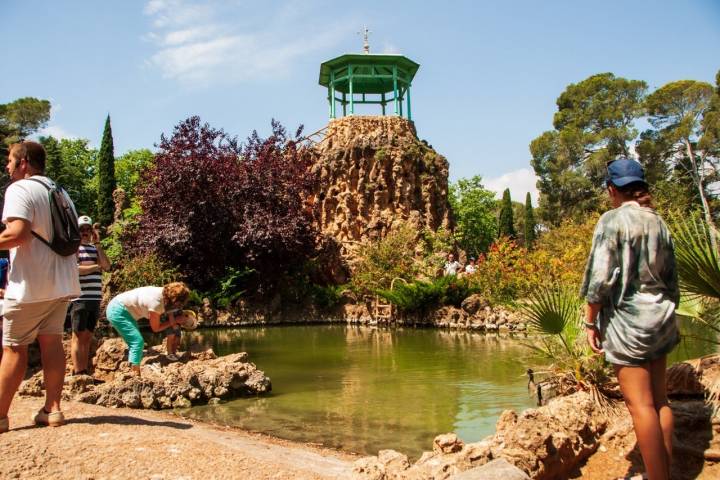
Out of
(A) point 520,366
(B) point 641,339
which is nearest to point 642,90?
(A) point 520,366

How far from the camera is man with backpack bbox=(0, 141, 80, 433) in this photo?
12.9 ft

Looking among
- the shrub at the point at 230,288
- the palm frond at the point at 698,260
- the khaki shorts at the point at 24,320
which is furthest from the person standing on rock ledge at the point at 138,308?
the shrub at the point at 230,288

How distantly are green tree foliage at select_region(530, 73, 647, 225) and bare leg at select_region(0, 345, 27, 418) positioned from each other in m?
37.3

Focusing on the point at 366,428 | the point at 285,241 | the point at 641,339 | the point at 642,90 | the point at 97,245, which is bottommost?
the point at 366,428

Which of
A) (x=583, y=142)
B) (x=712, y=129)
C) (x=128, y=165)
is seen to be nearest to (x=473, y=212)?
(x=583, y=142)

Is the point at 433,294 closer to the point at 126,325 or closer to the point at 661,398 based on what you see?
the point at 126,325

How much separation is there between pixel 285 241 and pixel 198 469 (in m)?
18.1

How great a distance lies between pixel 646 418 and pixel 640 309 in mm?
579

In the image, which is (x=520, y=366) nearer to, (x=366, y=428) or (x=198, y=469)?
(x=366, y=428)

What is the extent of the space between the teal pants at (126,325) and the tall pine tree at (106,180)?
25.7 meters

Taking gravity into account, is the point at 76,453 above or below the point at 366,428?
above

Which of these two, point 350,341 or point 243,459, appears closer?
point 243,459

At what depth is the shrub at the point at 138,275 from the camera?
1647 centimetres

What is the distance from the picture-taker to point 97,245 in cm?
679
